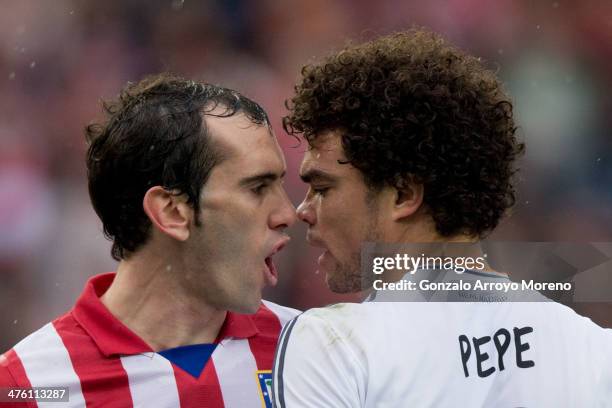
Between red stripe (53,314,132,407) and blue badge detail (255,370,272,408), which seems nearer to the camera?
red stripe (53,314,132,407)

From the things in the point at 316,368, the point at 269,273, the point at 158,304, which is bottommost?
the point at 316,368

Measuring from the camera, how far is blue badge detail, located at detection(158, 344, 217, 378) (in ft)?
8.42

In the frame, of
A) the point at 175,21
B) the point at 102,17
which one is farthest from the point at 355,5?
the point at 102,17

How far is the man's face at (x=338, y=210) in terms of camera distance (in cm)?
241

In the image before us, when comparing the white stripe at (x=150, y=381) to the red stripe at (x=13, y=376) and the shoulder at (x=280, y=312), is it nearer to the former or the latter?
the red stripe at (x=13, y=376)

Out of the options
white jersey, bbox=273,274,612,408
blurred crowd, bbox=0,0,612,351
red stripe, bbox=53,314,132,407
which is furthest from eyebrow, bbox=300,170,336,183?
blurred crowd, bbox=0,0,612,351

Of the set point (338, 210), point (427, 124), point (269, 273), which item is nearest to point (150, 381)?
point (269, 273)

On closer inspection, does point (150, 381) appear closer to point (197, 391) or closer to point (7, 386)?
point (197, 391)

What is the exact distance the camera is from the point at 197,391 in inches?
99.7

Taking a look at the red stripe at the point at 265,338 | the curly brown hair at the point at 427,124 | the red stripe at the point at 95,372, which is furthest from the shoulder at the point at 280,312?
the curly brown hair at the point at 427,124

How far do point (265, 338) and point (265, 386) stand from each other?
0.21 meters

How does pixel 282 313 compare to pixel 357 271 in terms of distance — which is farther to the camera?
pixel 282 313

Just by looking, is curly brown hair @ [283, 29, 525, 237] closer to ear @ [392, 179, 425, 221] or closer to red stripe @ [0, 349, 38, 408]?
ear @ [392, 179, 425, 221]

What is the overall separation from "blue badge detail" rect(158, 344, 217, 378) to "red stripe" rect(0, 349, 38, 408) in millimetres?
378
